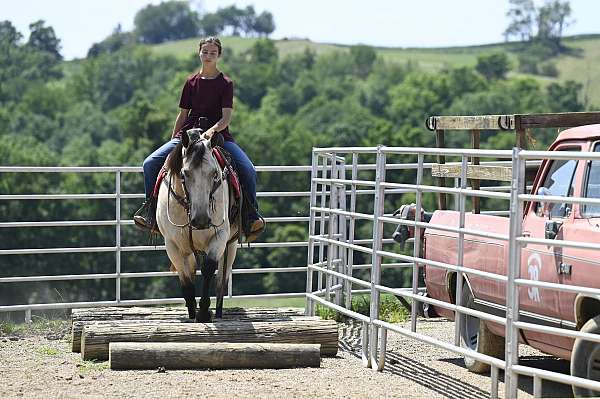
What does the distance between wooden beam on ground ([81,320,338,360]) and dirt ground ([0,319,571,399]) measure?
0.17 metres

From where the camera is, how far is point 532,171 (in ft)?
40.6

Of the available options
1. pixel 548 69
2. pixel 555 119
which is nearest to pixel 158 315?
pixel 555 119

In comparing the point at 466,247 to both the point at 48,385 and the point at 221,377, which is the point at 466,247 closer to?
the point at 221,377

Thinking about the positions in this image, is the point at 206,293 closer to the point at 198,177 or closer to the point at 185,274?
the point at 185,274

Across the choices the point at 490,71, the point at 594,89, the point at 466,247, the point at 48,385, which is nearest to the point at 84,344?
the point at 48,385

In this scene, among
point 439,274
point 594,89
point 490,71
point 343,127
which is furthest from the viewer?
point 490,71

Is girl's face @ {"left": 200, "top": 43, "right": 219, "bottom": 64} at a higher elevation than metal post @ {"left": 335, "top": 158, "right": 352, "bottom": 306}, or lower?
higher

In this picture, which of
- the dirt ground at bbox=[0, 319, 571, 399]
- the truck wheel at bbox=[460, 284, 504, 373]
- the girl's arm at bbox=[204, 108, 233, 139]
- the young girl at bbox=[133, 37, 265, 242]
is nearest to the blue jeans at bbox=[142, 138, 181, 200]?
the young girl at bbox=[133, 37, 265, 242]

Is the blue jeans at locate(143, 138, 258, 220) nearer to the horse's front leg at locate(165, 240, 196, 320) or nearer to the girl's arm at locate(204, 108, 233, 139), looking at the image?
the girl's arm at locate(204, 108, 233, 139)

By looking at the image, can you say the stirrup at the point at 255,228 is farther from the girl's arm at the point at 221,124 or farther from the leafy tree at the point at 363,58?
the leafy tree at the point at 363,58

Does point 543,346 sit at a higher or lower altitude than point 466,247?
lower

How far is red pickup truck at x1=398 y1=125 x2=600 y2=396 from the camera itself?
836cm

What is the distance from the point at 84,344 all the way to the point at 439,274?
10.3 ft

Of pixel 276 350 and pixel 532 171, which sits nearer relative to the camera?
pixel 276 350
